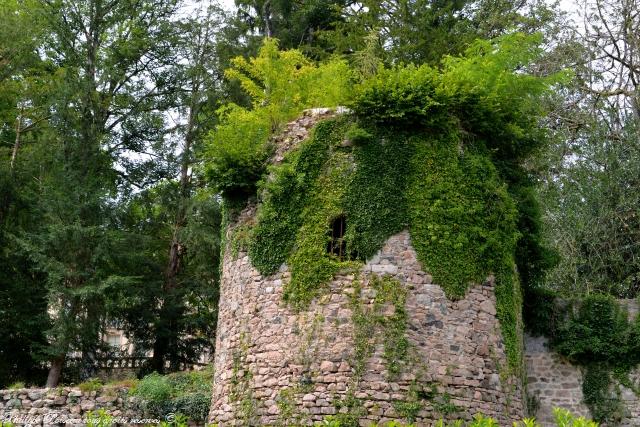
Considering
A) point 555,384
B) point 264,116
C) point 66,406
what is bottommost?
point 66,406

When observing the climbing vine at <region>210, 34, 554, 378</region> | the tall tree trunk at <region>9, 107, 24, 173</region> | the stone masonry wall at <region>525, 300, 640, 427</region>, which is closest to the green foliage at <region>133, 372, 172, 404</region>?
the climbing vine at <region>210, 34, 554, 378</region>

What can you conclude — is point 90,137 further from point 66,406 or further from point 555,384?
point 555,384

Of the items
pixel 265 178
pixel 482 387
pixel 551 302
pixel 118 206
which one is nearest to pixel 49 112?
pixel 118 206

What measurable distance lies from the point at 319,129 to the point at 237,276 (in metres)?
2.42

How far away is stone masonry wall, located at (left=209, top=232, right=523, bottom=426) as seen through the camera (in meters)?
11.3

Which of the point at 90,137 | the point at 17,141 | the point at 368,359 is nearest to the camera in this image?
the point at 368,359

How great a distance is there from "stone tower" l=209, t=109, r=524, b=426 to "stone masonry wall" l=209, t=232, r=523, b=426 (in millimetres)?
13

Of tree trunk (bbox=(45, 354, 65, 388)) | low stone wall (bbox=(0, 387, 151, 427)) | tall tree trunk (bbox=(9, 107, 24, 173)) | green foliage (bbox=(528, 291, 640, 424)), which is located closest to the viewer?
green foliage (bbox=(528, 291, 640, 424))

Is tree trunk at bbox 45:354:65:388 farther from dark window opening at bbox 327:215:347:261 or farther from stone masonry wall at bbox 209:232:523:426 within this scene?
dark window opening at bbox 327:215:347:261

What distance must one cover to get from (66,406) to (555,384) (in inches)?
349

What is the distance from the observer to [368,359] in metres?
11.3

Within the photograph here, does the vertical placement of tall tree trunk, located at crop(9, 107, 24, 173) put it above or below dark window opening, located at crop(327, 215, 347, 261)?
above

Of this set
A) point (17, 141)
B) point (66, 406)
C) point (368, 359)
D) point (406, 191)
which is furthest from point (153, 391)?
point (17, 141)

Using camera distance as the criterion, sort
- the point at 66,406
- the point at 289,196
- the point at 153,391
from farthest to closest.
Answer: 1. the point at 153,391
2. the point at 66,406
3. the point at 289,196
